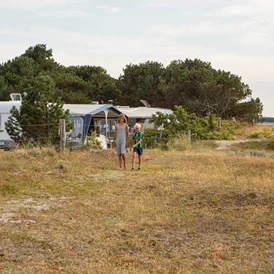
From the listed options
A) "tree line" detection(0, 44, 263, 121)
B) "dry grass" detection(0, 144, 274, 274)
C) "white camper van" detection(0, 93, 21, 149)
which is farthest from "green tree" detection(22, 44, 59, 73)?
"dry grass" detection(0, 144, 274, 274)

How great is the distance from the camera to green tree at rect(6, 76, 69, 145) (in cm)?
1642

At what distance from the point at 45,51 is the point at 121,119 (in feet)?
149

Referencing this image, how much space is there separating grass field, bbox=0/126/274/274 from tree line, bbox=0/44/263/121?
1010 inches

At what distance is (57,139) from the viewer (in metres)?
16.1

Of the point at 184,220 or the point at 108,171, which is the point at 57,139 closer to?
the point at 108,171

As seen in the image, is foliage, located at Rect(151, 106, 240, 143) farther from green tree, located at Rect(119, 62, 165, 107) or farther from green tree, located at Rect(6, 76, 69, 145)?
green tree, located at Rect(119, 62, 165, 107)

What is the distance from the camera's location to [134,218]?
7.33m

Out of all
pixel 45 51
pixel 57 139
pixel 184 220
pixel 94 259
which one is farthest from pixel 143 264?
pixel 45 51

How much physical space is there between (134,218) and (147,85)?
140 feet

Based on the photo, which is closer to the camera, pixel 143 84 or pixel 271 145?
pixel 271 145

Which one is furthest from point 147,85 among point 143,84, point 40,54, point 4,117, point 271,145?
point 4,117

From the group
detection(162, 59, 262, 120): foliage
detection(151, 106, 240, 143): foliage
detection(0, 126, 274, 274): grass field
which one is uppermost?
detection(162, 59, 262, 120): foliage

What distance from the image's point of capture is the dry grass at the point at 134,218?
207 inches

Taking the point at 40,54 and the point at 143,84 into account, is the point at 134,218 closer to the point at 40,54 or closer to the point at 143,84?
the point at 143,84
